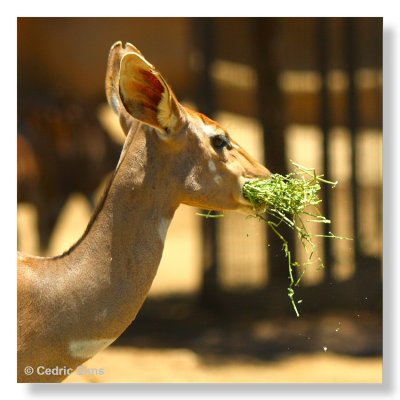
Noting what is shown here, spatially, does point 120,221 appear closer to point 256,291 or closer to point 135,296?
point 135,296

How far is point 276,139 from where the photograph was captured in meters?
8.21

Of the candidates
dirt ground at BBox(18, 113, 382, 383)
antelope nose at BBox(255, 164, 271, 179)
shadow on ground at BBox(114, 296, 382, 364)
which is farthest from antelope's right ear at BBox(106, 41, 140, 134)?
shadow on ground at BBox(114, 296, 382, 364)

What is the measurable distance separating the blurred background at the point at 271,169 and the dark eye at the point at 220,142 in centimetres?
348

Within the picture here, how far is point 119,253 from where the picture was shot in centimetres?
382

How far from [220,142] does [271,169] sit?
3980 millimetres

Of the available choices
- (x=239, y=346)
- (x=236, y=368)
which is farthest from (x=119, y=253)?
(x=239, y=346)

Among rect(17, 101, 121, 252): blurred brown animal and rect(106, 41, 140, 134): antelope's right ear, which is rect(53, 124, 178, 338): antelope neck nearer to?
A: rect(106, 41, 140, 134): antelope's right ear

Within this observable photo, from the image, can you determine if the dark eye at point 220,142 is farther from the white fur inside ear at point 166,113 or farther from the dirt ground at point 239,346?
the dirt ground at point 239,346

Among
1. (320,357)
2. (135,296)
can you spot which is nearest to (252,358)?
(320,357)

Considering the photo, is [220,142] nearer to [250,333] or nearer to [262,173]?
[262,173]

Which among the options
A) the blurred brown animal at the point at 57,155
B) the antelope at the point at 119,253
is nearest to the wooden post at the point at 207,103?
the blurred brown animal at the point at 57,155

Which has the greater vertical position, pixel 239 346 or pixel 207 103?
pixel 207 103

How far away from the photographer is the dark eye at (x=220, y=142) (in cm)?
401

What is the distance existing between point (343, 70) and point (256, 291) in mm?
1897
